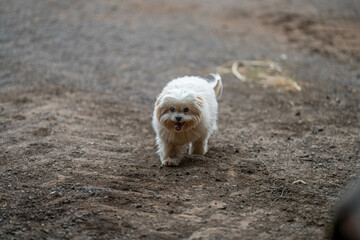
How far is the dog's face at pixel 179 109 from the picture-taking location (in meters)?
4.86

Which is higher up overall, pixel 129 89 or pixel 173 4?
pixel 173 4

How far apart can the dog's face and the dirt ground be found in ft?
1.95

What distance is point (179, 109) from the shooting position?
16.1 ft

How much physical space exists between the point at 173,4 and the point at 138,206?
11.2 meters

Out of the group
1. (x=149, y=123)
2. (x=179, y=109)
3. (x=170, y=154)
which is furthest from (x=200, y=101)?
(x=149, y=123)

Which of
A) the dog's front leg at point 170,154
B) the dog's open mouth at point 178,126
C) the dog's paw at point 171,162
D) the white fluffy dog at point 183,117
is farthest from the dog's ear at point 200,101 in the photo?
the dog's paw at point 171,162

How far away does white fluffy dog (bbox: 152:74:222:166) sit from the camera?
488cm

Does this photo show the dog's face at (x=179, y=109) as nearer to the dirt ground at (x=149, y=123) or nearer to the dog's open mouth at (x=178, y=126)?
the dog's open mouth at (x=178, y=126)

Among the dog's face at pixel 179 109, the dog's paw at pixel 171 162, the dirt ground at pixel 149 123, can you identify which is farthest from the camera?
the dog's paw at pixel 171 162

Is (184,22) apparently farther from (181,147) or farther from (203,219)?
(203,219)

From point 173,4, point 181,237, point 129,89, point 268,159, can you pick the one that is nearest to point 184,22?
point 173,4

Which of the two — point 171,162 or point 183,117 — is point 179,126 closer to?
point 183,117

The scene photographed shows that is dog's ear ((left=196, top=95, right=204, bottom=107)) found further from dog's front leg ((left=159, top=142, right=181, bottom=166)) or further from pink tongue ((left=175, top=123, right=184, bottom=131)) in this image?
dog's front leg ((left=159, top=142, right=181, bottom=166))

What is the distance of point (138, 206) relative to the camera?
4.20 m
